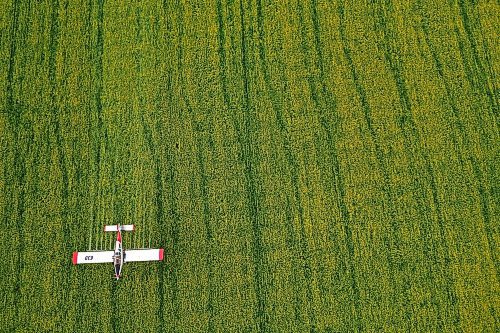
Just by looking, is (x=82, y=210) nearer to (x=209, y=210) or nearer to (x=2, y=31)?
(x=209, y=210)

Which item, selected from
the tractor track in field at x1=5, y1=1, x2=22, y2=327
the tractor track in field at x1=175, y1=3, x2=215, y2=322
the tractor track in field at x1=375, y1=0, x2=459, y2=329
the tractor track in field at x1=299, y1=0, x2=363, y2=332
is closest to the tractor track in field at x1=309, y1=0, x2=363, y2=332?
the tractor track in field at x1=299, y1=0, x2=363, y2=332

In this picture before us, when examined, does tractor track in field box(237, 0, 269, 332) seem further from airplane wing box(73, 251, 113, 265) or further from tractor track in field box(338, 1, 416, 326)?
airplane wing box(73, 251, 113, 265)

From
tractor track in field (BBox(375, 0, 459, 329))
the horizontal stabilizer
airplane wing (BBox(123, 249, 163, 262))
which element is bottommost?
airplane wing (BBox(123, 249, 163, 262))

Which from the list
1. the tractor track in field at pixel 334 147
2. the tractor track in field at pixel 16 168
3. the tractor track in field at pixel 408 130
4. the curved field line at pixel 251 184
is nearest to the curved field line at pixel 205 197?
the curved field line at pixel 251 184

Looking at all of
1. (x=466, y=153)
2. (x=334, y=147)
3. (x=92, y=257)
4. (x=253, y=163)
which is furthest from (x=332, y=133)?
(x=92, y=257)

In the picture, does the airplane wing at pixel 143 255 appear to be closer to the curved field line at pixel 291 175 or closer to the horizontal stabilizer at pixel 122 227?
the horizontal stabilizer at pixel 122 227

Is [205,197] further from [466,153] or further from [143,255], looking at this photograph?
[466,153]
